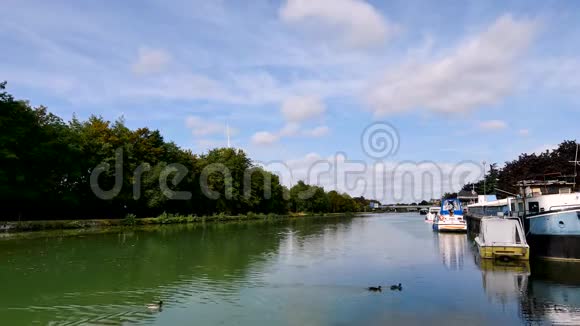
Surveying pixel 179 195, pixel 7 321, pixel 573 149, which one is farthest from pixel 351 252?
pixel 179 195

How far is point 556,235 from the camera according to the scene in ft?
85.0

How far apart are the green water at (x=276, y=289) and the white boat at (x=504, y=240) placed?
3.06 feet

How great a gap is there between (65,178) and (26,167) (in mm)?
9247

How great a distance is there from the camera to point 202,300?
55.9ft

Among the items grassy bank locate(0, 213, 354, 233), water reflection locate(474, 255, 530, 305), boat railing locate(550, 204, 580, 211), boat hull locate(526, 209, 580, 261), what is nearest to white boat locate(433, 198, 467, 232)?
boat hull locate(526, 209, 580, 261)

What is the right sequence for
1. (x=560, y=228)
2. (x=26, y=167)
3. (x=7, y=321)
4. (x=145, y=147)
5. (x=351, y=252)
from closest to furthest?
(x=7, y=321)
(x=560, y=228)
(x=351, y=252)
(x=26, y=167)
(x=145, y=147)

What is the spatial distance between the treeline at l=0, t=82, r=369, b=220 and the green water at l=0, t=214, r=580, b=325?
Answer: 2663 centimetres

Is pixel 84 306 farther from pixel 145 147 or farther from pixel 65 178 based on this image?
pixel 145 147

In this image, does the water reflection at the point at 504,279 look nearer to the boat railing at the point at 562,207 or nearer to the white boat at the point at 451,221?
the boat railing at the point at 562,207

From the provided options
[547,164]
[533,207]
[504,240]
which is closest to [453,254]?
[533,207]

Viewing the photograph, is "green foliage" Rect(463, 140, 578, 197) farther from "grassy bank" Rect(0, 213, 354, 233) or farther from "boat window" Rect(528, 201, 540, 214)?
"grassy bank" Rect(0, 213, 354, 233)

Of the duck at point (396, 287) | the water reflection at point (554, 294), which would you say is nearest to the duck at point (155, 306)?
the duck at point (396, 287)

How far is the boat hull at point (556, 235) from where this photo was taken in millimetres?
24844

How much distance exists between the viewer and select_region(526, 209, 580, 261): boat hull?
24844mm
